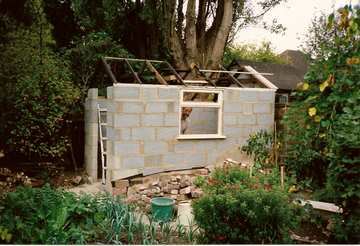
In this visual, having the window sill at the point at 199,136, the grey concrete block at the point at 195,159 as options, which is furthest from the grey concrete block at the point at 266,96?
the grey concrete block at the point at 195,159

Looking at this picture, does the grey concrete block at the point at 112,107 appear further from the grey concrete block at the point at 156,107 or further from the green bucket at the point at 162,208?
the green bucket at the point at 162,208

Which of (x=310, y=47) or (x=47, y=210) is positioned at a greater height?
(x=310, y=47)

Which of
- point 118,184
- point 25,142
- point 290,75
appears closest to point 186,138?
point 118,184

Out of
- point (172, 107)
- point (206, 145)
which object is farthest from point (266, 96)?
point (172, 107)

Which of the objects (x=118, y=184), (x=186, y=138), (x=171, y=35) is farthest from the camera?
(x=171, y=35)

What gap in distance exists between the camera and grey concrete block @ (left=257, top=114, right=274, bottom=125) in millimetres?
9156

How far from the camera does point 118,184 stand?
25.1 ft

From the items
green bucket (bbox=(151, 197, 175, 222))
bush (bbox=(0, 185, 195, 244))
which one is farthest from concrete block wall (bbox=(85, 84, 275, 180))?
bush (bbox=(0, 185, 195, 244))

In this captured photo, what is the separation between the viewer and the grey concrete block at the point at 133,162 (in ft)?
25.0

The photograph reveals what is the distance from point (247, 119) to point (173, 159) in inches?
81.0

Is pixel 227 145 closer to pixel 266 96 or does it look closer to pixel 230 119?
pixel 230 119

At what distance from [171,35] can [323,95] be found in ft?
24.6

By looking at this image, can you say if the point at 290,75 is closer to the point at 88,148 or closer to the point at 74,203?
the point at 88,148

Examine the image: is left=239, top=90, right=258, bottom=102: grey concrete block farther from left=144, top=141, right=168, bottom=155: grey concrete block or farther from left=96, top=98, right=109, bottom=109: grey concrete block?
left=96, top=98, right=109, bottom=109: grey concrete block
